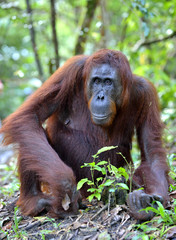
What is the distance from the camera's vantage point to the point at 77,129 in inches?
147

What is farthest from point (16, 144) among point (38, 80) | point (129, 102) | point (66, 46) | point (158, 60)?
point (66, 46)

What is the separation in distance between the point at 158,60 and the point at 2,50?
4866 mm

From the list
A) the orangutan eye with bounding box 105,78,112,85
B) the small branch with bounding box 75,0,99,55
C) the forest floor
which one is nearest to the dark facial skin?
the orangutan eye with bounding box 105,78,112,85

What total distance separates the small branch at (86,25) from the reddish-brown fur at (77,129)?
314 centimetres

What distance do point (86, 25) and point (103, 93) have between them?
13.0 feet

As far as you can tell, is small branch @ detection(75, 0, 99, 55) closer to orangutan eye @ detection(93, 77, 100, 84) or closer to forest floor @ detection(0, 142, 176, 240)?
orangutan eye @ detection(93, 77, 100, 84)

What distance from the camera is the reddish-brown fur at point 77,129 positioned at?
315 cm

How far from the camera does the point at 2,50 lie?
33.1 ft

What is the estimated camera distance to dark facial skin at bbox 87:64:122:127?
3264 millimetres

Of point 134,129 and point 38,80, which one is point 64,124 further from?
point 38,80

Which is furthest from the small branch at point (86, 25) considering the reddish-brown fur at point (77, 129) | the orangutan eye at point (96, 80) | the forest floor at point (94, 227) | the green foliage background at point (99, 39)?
the forest floor at point (94, 227)

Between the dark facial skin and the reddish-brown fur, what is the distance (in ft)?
0.23

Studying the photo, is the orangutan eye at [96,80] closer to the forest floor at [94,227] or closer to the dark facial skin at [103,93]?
the dark facial skin at [103,93]

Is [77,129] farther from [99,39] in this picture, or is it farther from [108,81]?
[99,39]
